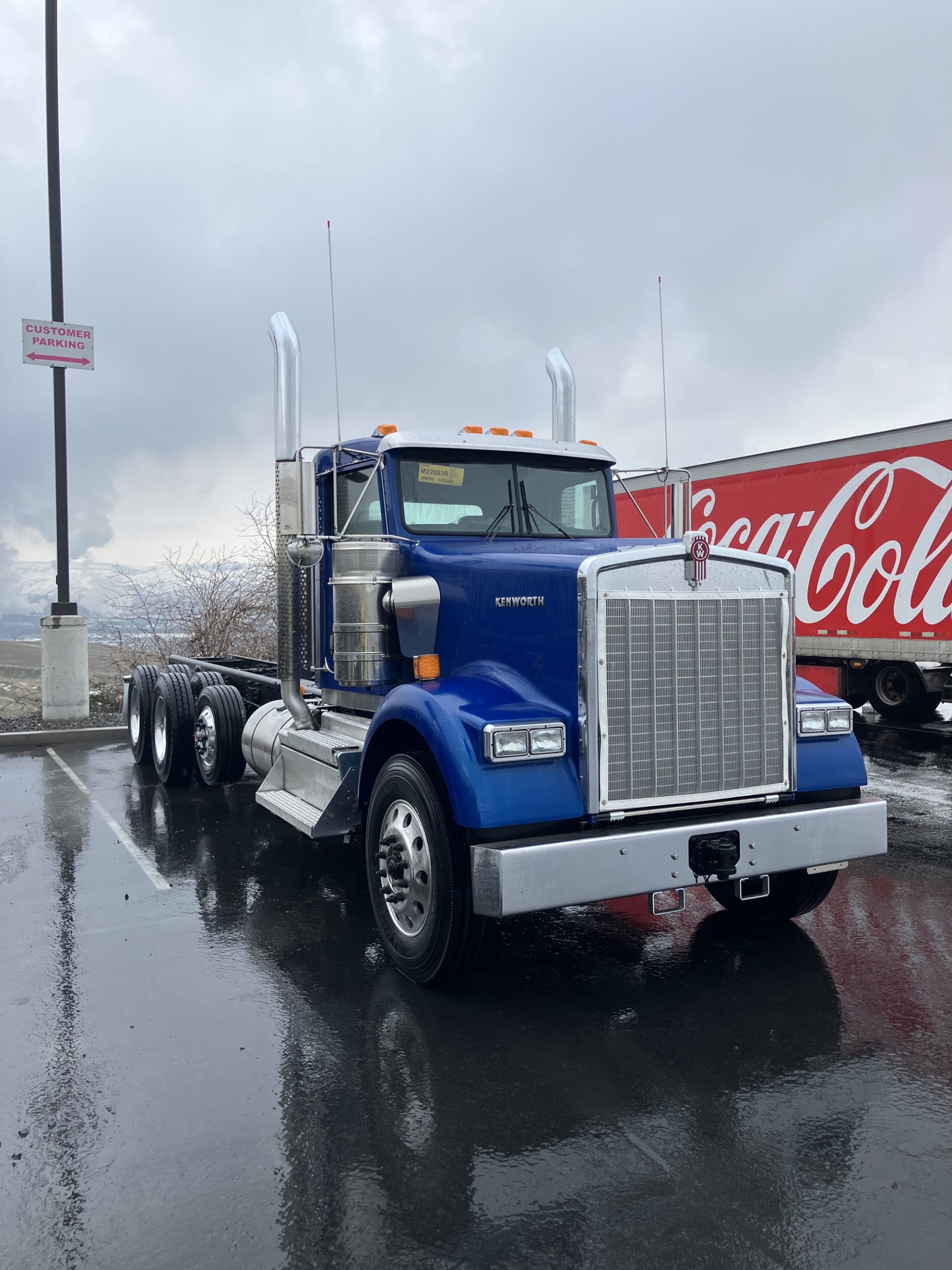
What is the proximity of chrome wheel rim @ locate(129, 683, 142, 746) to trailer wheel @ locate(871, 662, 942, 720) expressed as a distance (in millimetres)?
8986

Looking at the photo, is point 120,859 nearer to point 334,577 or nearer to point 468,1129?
point 334,577

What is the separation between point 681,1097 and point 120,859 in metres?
4.48

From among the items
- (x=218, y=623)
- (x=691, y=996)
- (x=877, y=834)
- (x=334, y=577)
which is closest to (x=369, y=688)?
(x=334, y=577)

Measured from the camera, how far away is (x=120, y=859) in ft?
22.1

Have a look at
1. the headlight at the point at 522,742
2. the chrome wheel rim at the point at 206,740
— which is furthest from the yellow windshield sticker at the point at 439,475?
the chrome wheel rim at the point at 206,740

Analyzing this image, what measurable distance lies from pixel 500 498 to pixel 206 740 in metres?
4.30

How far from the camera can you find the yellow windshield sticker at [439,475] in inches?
223

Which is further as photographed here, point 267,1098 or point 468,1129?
point 267,1098

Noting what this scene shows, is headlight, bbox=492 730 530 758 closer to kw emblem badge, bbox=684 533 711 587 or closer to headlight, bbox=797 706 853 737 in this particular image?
kw emblem badge, bbox=684 533 711 587

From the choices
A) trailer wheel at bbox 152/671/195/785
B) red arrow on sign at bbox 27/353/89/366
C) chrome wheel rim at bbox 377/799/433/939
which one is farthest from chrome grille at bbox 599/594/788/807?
red arrow on sign at bbox 27/353/89/366

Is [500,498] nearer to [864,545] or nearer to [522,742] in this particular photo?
[522,742]

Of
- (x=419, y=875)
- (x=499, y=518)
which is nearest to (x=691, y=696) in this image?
(x=419, y=875)

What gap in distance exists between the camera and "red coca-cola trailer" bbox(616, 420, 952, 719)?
37.6 ft

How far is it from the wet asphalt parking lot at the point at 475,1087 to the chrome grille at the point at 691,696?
94 centimetres
